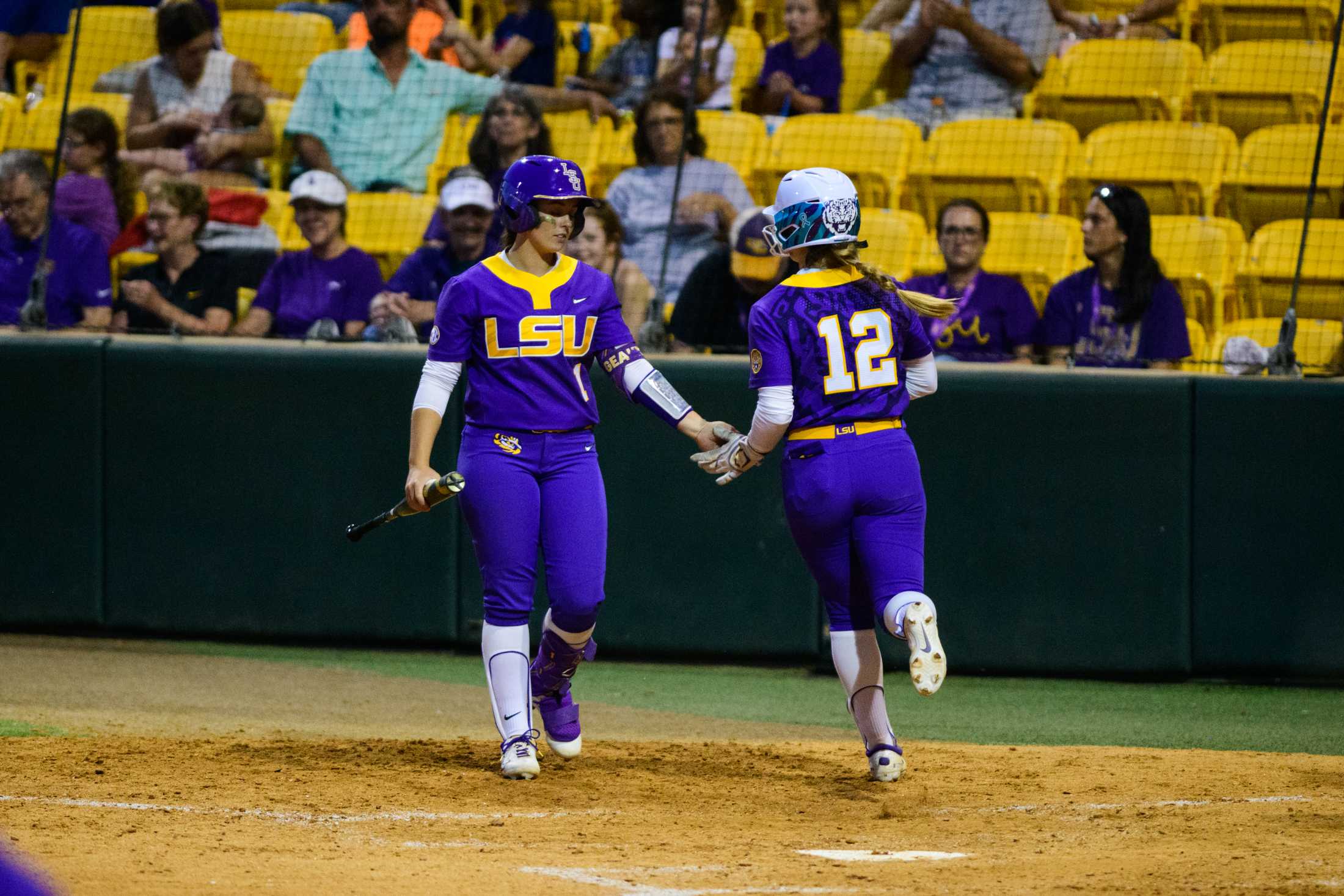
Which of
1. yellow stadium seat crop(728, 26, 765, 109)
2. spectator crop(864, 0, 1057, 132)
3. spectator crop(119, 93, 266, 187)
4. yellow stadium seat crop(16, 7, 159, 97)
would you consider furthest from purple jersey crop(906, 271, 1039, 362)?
yellow stadium seat crop(16, 7, 159, 97)

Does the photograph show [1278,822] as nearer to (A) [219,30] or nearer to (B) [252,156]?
(B) [252,156]

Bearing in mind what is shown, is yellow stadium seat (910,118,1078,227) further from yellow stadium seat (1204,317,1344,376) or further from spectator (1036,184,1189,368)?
yellow stadium seat (1204,317,1344,376)

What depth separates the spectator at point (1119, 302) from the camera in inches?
293

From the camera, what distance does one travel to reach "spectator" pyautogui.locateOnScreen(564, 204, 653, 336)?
793 cm

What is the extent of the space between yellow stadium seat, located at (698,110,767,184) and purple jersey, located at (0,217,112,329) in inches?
127

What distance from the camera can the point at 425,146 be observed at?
9328 millimetres

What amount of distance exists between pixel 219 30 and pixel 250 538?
3.60 m

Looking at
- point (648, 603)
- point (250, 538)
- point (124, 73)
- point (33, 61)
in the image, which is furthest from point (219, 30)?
point (648, 603)

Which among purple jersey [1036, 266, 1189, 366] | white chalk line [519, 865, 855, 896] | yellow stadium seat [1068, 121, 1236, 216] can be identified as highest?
yellow stadium seat [1068, 121, 1236, 216]

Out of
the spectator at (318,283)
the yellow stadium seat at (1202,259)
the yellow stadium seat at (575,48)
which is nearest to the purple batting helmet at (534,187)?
the spectator at (318,283)

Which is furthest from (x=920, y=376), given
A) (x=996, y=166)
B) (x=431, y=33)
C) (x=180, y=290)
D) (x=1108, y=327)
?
(x=431, y=33)

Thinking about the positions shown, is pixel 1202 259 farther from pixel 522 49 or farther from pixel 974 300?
→ pixel 522 49

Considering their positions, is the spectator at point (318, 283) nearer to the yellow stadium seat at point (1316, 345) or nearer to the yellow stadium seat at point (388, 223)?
the yellow stadium seat at point (388, 223)

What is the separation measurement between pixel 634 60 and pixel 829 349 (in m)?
4.97
